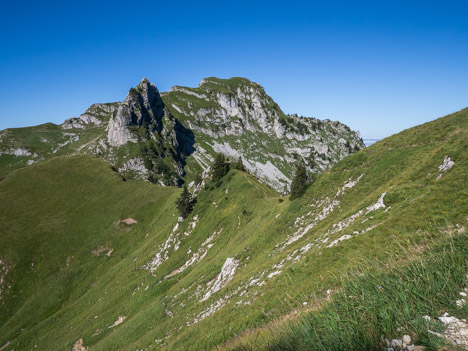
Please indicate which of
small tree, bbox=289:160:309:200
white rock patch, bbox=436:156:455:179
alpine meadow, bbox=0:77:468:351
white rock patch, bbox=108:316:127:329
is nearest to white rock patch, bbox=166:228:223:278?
alpine meadow, bbox=0:77:468:351

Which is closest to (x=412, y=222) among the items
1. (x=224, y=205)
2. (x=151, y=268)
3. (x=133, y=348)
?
(x=133, y=348)

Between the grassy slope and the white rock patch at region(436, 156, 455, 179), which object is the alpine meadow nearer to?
the white rock patch at region(436, 156, 455, 179)

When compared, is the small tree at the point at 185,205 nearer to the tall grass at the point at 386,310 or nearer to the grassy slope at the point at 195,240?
the grassy slope at the point at 195,240

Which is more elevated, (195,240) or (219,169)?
(219,169)

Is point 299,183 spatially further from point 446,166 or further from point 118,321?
point 118,321

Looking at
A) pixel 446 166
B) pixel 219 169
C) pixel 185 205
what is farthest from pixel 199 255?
pixel 446 166

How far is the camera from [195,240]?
63281 millimetres

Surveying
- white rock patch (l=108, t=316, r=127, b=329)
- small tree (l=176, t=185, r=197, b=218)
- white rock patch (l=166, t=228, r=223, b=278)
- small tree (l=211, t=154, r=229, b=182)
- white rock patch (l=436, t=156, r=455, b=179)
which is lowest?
white rock patch (l=108, t=316, r=127, b=329)

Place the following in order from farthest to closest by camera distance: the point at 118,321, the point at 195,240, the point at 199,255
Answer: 1. the point at 195,240
2. the point at 199,255
3. the point at 118,321

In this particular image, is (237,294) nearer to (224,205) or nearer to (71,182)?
(224,205)

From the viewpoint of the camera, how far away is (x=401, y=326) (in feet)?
16.0

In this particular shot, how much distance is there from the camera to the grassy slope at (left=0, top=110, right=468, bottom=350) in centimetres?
1850

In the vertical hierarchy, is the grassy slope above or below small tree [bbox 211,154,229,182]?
below

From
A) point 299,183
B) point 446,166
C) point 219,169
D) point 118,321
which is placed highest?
point 219,169
